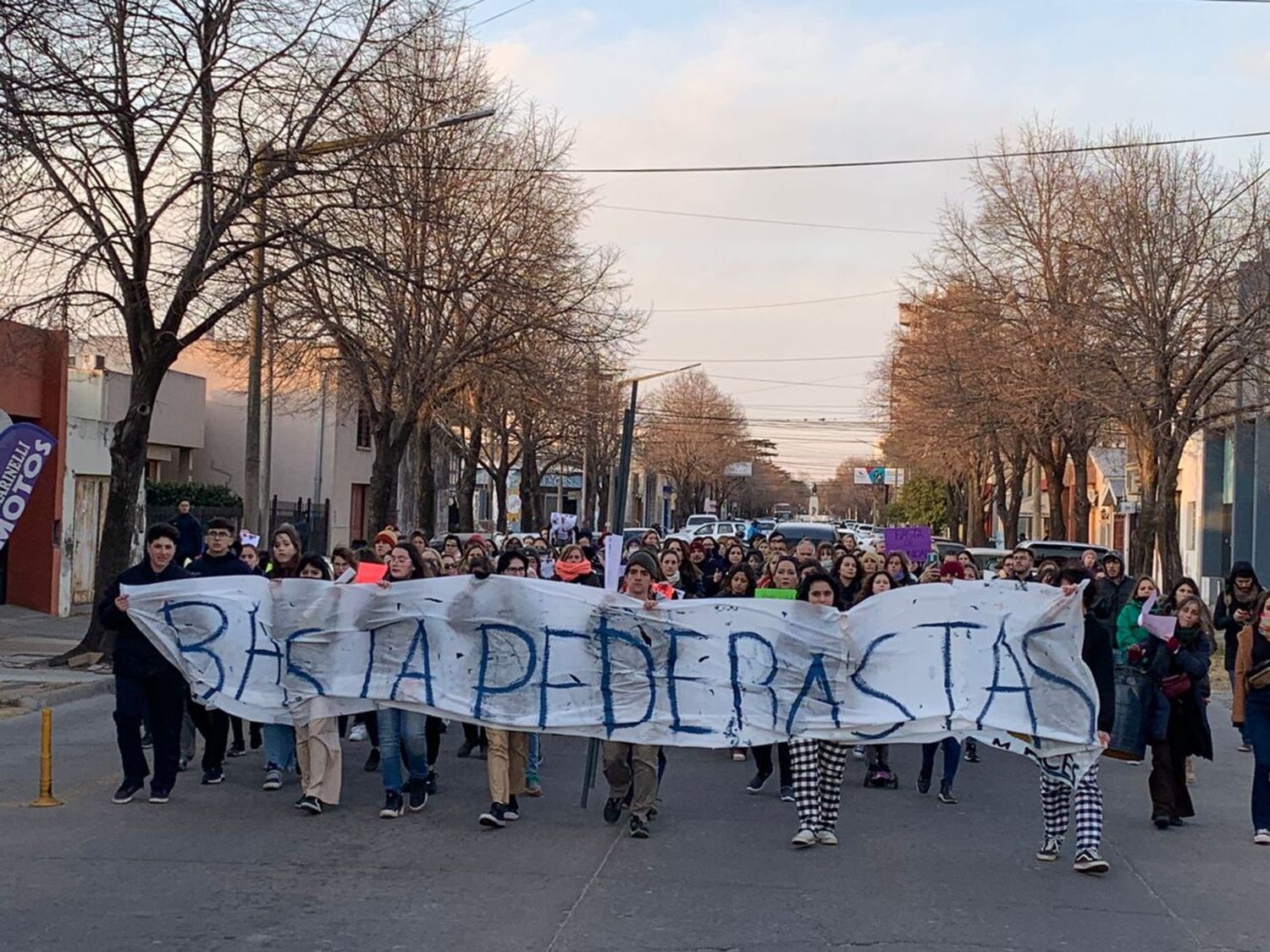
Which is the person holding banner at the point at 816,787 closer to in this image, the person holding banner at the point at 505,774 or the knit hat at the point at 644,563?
the knit hat at the point at 644,563

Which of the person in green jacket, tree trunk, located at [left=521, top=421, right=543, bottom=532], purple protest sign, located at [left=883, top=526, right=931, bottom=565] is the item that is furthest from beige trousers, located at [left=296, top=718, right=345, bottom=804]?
tree trunk, located at [left=521, top=421, right=543, bottom=532]

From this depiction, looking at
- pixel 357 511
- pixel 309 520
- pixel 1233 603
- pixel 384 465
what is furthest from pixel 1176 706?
pixel 357 511

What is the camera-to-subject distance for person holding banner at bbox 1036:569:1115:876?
8492 millimetres

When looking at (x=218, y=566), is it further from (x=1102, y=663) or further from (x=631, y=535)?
(x=631, y=535)

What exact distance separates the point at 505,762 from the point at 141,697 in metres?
2.40

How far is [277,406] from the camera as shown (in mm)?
44062

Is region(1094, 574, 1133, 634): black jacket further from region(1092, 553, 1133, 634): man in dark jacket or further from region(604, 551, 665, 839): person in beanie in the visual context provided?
region(604, 551, 665, 839): person in beanie

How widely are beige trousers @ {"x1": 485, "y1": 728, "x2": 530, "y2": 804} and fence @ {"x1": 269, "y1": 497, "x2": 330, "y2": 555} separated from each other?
26.1m

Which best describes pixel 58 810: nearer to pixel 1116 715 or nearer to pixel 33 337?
pixel 1116 715

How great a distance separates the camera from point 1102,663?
925cm

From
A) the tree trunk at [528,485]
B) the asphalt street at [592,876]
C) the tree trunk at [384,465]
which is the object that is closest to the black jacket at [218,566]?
the asphalt street at [592,876]

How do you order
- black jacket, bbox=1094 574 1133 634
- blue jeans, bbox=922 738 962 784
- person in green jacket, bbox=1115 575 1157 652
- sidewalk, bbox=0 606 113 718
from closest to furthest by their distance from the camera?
blue jeans, bbox=922 738 962 784 < person in green jacket, bbox=1115 575 1157 652 < black jacket, bbox=1094 574 1133 634 < sidewalk, bbox=0 606 113 718

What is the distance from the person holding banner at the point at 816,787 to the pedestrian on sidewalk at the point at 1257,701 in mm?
2519

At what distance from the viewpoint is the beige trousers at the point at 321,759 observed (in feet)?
31.8
